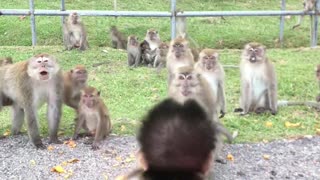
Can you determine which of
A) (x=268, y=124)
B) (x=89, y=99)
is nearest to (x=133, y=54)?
(x=268, y=124)

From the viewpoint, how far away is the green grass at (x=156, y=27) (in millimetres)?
13172

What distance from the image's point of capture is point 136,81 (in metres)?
9.55

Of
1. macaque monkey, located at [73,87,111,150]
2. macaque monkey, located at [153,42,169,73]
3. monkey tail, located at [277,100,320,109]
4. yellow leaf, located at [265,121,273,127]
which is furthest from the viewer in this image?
macaque monkey, located at [153,42,169,73]

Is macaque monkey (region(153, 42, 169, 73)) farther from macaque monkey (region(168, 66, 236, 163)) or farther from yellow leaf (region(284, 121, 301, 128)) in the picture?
macaque monkey (region(168, 66, 236, 163))

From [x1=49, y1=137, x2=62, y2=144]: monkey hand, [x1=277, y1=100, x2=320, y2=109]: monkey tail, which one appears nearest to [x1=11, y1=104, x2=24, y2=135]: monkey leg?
[x1=49, y1=137, x2=62, y2=144]: monkey hand

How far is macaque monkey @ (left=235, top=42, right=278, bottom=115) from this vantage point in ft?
26.0

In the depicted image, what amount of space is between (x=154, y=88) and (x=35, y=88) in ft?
9.61

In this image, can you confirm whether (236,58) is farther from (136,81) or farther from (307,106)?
(307,106)

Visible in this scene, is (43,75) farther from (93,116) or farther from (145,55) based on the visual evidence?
(145,55)

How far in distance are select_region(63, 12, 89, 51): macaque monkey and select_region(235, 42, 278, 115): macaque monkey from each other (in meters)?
4.64

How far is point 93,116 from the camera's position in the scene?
6.72 meters

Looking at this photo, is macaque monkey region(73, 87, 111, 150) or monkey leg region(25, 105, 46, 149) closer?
monkey leg region(25, 105, 46, 149)

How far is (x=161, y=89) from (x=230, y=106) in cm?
115

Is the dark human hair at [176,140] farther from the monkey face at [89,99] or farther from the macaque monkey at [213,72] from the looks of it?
the macaque monkey at [213,72]
